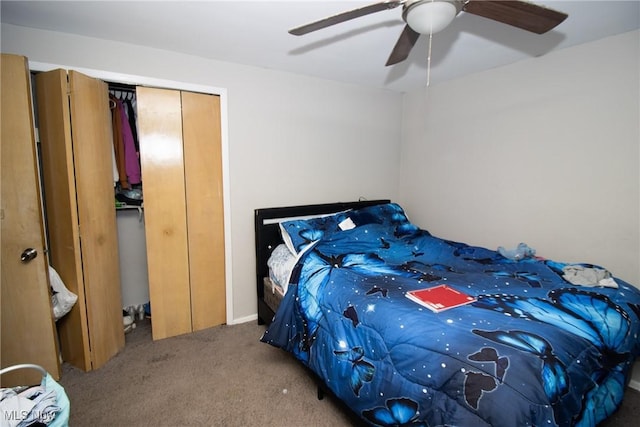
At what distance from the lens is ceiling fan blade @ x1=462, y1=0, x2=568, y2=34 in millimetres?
1252

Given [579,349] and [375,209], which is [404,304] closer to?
[579,349]

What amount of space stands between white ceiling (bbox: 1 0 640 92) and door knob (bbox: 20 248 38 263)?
56.2 inches

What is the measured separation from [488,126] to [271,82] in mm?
2056

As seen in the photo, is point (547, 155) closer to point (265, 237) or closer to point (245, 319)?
point (265, 237)

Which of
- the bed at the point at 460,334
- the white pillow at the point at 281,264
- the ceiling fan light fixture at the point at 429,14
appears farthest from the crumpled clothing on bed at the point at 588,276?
the white pillow at the point at 281,264

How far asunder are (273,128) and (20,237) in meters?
1.95

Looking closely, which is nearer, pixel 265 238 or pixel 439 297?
pixel 439 297

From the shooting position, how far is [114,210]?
2.35m

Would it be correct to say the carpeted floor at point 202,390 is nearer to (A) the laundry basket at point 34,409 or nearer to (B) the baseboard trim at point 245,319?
(B) the baseboard trim at point 245,319

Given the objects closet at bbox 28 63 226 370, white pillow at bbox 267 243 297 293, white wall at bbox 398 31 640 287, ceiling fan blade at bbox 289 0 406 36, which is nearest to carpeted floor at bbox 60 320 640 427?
closet at bbox 28 63 226 370

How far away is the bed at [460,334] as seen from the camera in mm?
1093

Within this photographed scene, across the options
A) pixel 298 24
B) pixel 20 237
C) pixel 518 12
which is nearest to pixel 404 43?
pixel 518 12

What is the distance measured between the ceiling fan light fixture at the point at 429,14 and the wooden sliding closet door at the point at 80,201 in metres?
2.11

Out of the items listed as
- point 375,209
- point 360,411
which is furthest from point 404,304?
point 375,209
